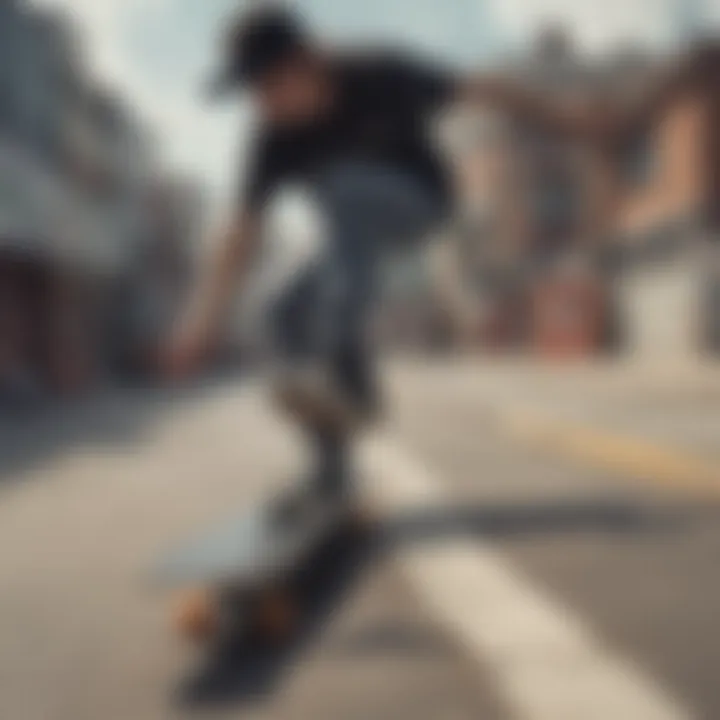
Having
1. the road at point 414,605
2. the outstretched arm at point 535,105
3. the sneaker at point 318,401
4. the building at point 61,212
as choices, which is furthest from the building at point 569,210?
the sneaker at point 318,401

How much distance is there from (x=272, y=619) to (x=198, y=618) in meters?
0.18

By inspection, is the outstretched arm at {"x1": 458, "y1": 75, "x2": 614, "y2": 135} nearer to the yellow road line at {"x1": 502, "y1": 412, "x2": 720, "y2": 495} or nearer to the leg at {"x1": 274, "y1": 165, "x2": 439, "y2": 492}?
the leg at {"x1": 274, "y1": 165, "x2": 439, "y2": 492}

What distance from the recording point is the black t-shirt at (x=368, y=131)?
3291mm

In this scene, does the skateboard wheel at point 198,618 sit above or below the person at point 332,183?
below

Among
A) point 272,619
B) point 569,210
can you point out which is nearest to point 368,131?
point 272,619

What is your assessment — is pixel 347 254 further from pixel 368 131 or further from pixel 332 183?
pixel 368 131

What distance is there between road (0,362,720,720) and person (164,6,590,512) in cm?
63

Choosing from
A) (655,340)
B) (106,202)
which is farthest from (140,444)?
(655,340)

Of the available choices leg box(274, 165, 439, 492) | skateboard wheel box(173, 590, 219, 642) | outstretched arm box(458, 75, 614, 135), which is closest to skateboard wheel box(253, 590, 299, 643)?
skateboard wheel box(173, 590, 219, 642)

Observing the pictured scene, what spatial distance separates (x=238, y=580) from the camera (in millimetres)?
2410

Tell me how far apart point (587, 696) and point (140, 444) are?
6.35 metres

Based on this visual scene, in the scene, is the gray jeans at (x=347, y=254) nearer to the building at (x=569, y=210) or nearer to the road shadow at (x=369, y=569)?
the road shadow at (x=369, y=569)

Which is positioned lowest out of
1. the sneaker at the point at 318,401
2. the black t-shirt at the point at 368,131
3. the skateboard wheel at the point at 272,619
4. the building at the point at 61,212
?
the skateboard wheel at the point at 272,619

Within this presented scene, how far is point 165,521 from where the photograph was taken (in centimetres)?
434
